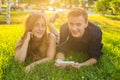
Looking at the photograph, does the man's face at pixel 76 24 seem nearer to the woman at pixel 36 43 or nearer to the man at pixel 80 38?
the man at pixel 80 38

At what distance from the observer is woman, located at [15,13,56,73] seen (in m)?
6.71

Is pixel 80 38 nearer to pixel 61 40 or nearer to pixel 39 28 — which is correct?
pixel 61 40

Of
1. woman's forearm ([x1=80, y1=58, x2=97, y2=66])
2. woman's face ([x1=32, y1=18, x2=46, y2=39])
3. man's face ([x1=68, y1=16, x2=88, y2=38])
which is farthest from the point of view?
woman's face ([x1=32, y1=18, x2=46, y2=39])

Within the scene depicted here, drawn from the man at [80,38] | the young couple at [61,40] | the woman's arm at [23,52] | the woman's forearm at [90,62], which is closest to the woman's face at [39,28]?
the young couple at [61,40]

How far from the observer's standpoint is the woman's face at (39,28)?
6659 millimetres

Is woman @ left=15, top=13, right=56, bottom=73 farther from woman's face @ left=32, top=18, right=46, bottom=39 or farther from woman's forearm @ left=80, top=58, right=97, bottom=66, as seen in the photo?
woman's forearm @ left=80, top=58, right=97, bottom=66

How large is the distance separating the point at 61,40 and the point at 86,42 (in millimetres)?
680

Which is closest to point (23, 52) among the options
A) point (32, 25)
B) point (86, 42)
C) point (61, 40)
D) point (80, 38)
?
point (32, 25)

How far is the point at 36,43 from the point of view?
7.04 m

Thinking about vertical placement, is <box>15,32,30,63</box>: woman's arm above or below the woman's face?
below

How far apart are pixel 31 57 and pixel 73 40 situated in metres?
0.94

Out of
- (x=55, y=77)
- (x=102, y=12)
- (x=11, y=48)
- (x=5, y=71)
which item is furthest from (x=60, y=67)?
(x=102, y=12)

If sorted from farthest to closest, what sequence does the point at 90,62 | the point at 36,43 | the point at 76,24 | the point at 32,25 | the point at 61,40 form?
the point at 61,40 → the point at 36,43 → the point at 32,25 → the point at 90,62 → the point at 76,24

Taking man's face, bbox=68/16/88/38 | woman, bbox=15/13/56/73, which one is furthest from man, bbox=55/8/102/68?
woman, bbox=15/13/56/73
